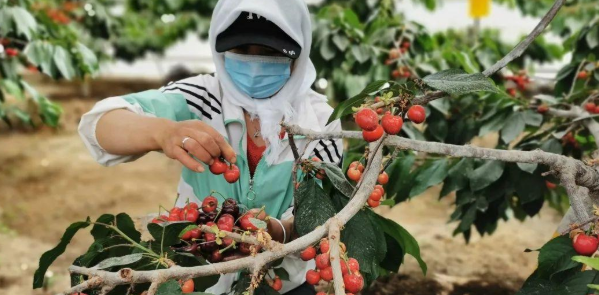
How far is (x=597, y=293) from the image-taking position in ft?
2.85

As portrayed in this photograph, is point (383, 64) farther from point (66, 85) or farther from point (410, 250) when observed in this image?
point (66, 85)

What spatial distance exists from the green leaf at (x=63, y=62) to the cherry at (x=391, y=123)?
77.6 inches

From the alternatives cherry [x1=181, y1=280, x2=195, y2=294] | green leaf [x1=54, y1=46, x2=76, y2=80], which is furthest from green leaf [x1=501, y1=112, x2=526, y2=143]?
green leaf [x1=54, y1=46, x2=76, y2=80]

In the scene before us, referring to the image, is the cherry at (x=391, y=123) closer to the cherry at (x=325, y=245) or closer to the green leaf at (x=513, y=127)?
the cherry at (x=325, y=245)

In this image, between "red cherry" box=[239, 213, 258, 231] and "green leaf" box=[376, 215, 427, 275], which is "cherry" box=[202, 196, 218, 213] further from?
"green leaf" box=[376, 215, 427, 275]

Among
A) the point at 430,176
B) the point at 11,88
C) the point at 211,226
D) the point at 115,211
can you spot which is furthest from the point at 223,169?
the point at 115,211

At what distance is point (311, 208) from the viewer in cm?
117

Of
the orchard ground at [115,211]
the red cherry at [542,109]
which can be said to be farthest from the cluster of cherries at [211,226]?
the orchard ground at [115,211]

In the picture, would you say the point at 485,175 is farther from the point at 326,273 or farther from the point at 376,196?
the point at 326,273

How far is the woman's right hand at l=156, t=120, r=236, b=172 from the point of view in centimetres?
104

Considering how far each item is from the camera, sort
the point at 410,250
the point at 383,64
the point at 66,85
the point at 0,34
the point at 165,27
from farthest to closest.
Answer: the point at 66,85
the point at 165,27
the point at 0,34
the point at 383,64
the point at 410,250

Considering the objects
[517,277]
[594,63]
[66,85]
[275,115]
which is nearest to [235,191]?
[275,115]

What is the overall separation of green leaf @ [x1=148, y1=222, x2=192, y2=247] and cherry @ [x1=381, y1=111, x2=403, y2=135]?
38 centimetres

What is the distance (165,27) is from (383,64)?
227 inches
